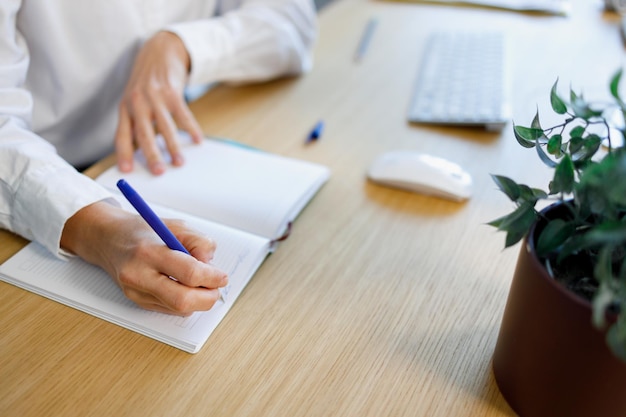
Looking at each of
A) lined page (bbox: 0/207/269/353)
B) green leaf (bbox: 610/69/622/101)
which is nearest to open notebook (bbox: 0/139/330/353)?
lined page (bbox: 0/207/269/353)

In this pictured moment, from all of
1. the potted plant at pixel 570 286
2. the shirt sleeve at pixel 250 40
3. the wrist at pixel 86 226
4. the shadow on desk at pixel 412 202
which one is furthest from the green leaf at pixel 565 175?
the shirt sleeve at pixel 250 40

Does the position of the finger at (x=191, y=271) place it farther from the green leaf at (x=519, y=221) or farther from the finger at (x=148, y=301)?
the green leaf at (x=519, y=221)

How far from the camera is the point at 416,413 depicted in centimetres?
48

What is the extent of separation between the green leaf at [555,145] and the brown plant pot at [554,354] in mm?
70

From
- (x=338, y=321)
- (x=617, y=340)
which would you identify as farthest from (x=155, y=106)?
(x=617, y=340)

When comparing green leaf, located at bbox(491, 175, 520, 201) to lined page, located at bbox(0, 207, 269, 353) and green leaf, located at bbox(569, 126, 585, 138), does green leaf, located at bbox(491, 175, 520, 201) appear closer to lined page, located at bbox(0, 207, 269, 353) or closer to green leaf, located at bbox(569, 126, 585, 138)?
green leaf, located at bbox(569, 126, 585, 138)

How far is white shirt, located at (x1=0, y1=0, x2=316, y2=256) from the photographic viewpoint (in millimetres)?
653

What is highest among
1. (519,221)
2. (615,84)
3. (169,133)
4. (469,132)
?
(615,84)

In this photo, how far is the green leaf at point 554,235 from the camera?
40 cm

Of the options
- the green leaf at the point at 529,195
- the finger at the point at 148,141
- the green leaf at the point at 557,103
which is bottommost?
the finger at the point at 148,141

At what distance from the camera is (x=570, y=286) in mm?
405

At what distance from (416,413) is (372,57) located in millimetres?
829

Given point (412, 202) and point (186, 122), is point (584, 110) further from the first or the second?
point (186, 122)

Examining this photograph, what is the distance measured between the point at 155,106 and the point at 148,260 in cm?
36
